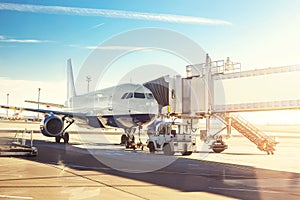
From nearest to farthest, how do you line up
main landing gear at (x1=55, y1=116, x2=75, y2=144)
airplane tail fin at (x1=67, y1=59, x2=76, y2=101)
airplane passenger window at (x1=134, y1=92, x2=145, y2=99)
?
1. airplane passenger window at (x1=134, y1=92, x2=145, y2=99)
2. main landing gear at (x1=55, y1=116, x2=75, y2=144)
3. airplane tail fin at (x1=67, y1=59, x2=76, y2=101)

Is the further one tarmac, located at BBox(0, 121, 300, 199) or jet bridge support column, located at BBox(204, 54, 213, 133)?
jet bridge support column, located at BBox(204, 54, 213, 133)

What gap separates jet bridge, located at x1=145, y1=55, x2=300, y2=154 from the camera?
2119cm

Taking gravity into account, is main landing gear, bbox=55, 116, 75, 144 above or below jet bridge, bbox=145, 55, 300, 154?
below

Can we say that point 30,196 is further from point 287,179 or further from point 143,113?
point 143,113

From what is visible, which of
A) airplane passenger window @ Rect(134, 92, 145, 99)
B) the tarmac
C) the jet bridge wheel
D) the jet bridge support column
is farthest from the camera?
the jet bridge wheel

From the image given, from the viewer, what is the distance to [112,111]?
29.2 meters

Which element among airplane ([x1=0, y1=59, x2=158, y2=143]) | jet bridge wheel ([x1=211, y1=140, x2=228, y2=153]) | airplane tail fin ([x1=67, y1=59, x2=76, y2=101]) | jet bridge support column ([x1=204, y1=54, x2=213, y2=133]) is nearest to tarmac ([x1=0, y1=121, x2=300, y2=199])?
airplane ([x1=0, y1=59, x2=158, y2=143])

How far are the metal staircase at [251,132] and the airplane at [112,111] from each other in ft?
17.3

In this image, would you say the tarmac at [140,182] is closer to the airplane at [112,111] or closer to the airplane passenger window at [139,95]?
the airplane at [112,111]

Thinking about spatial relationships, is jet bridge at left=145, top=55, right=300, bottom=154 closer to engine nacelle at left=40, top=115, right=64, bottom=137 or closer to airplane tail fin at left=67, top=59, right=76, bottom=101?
engine nacelle at left=40, top=115, right=64, bottom=137

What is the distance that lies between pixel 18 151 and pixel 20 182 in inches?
389

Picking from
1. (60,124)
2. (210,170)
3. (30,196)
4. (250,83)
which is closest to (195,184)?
(210,170)

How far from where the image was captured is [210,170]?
55.6ft

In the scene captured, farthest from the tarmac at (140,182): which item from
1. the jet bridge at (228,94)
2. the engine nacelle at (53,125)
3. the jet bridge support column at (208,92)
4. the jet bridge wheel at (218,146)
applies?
the engine nacelle at (53,125)
